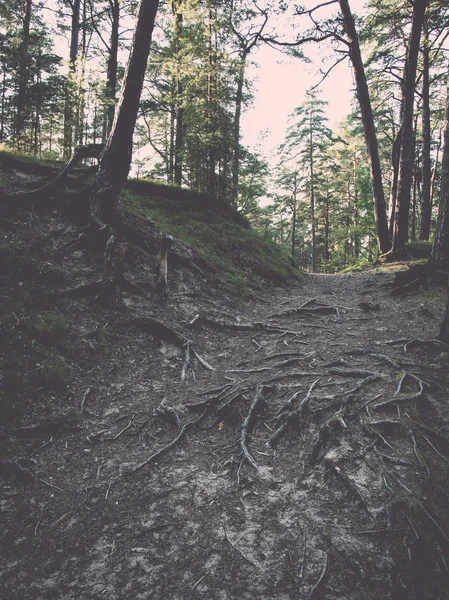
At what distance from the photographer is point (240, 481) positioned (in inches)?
125

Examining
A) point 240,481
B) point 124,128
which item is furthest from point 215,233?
point 240,481

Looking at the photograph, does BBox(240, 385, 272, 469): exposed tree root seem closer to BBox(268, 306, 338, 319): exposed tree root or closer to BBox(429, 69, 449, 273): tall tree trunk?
BBox(268, 306, 338, 319): exposed tree root

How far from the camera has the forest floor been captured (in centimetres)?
225

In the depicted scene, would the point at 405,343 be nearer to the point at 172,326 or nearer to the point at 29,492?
the point at 172,326

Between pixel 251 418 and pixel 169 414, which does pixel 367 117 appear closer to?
pixel 251 418

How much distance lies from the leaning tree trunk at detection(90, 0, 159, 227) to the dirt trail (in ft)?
9.56

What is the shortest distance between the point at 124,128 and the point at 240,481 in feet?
23.9

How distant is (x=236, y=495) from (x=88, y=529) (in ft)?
4.21

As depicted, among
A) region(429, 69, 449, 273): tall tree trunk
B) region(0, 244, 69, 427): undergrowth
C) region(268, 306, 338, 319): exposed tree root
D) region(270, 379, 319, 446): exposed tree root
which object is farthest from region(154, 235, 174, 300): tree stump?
region(429, 69, 449, 273): tall tree trunk

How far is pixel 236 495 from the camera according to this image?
119 inches

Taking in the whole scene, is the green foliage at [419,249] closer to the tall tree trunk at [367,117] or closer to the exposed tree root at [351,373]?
the tall tree trunk at [367,117]

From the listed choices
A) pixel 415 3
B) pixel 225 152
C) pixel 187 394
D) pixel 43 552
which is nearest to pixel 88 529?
pixel 43 552

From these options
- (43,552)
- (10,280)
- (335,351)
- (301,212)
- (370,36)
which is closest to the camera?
(43,552)

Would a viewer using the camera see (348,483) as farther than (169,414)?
No
